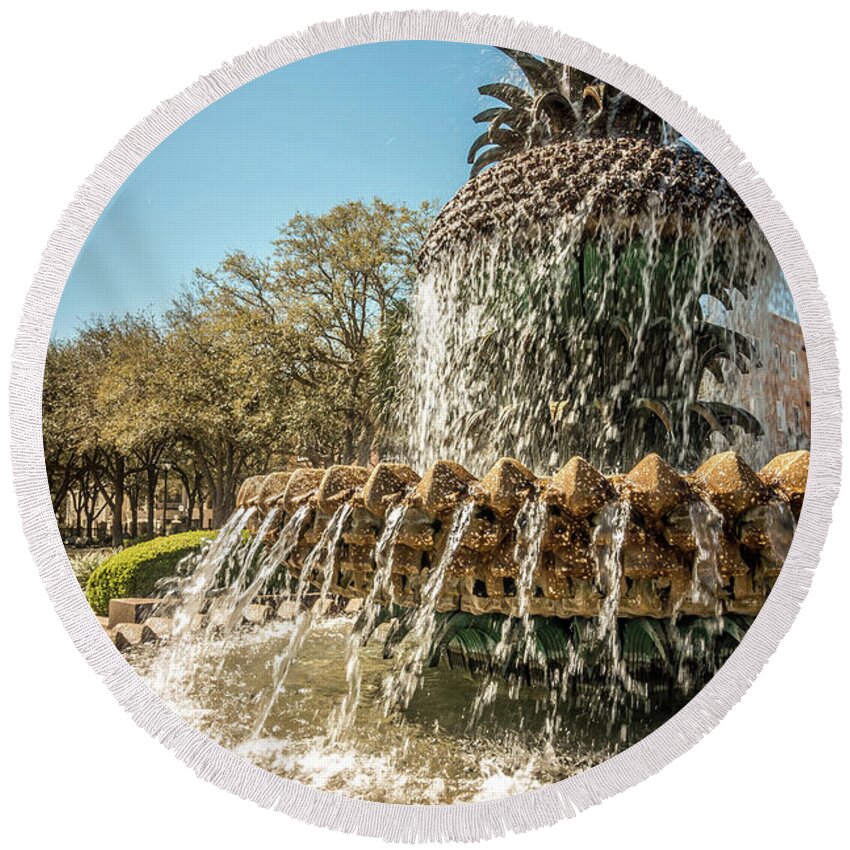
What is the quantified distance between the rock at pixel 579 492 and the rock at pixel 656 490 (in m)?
0.06

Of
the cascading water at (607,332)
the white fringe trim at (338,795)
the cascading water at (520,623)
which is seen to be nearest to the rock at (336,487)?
the cascading water at (520,623)

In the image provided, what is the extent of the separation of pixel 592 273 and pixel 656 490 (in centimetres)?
124

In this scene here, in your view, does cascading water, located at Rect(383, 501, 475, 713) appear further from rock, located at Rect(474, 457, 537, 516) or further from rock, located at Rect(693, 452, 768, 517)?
rock, located at Rect(693, 452, 768, 517)

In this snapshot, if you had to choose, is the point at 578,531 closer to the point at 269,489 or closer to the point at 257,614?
the point at 269,489

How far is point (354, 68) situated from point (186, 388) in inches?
58.6

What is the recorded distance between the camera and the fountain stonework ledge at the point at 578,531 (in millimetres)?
1973

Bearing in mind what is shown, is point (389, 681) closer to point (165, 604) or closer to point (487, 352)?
point (165, 604)

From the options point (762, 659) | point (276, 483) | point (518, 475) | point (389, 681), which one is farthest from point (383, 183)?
point (762, 659)

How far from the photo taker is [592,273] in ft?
9.52

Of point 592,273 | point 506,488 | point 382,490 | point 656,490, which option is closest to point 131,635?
point 382,490

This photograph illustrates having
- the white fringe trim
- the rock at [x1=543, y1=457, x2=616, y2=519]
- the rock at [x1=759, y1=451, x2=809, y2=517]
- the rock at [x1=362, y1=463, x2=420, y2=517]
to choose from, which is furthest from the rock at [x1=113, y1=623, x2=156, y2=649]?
the rock at [x1=759, y1=451, x2=809, y2=517]

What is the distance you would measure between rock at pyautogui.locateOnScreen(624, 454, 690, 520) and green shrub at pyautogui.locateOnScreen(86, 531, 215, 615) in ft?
5.86

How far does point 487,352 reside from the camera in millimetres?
3146

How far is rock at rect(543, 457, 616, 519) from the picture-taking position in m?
1.95
